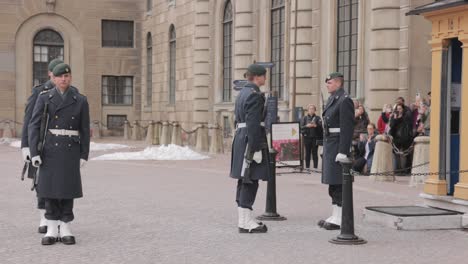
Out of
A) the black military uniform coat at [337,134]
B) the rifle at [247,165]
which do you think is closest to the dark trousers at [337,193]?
A: the black military uniform coat at [337,134]

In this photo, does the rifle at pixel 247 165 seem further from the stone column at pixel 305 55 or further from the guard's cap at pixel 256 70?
the stone column at pixel 305 55

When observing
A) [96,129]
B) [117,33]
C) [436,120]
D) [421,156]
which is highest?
[117,33]

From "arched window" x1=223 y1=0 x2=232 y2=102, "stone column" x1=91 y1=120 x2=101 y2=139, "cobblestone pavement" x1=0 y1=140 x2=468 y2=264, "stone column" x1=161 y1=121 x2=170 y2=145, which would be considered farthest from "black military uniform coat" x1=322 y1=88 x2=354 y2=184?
"stone column" x1=91 y1=120 x2=101 y2=139

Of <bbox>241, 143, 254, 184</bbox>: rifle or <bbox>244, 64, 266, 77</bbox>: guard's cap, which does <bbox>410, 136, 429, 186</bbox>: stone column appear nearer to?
<bbox>244, 64, 266, 77</bbox>: guard's cap

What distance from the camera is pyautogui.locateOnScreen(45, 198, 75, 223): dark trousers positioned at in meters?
8.61

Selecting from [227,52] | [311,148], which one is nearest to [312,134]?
[311,148]

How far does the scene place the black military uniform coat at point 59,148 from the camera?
8.54 m

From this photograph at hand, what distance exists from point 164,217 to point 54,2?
2985 centimetres

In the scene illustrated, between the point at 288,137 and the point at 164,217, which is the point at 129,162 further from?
the point at 164,217

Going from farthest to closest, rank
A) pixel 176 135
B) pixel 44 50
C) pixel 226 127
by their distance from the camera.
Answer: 1. pixel 44 50
2. pixel 226 127
3. pixel 176 135

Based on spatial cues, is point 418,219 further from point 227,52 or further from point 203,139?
point 227,52

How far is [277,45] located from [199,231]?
665 inches

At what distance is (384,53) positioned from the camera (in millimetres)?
19297

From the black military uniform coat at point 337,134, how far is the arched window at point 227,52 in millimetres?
19616
